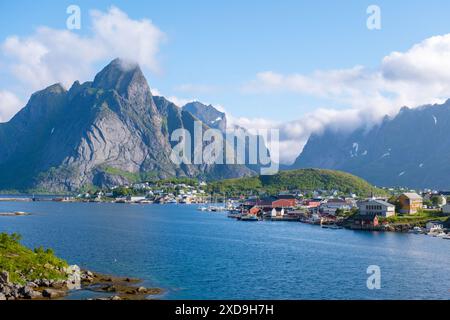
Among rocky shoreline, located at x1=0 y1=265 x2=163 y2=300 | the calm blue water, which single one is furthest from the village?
rocky shoreline, located at x1=0 y1=265 x2=163 y2=300

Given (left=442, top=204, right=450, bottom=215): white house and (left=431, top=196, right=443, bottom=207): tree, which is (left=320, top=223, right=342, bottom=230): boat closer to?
(left=442, top=204, right=450, bottom=215): white house

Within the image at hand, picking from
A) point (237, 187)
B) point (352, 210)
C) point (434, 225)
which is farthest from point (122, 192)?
point (434, 225)

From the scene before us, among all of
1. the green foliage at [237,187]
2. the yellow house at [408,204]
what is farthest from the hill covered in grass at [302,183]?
the yellow house at [408,204]

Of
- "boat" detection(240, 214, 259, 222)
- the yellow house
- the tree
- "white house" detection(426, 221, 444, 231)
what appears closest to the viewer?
"white house" detection(426, 221, 444, 231)

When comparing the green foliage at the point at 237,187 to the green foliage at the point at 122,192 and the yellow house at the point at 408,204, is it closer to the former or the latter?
the green foliage at the point at 122,192

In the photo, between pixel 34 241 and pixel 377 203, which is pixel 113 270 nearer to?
pixel 34 241
